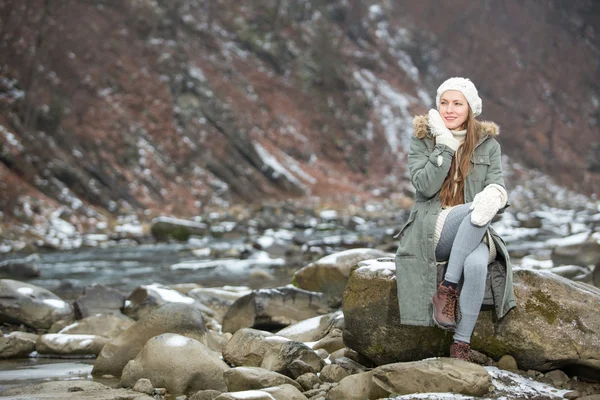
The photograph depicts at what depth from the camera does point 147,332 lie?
6.19 m

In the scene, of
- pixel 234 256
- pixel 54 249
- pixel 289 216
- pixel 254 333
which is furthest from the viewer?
pixel 289 216

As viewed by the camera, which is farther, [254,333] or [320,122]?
[320,122]

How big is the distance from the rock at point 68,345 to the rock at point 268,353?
176 centimetres

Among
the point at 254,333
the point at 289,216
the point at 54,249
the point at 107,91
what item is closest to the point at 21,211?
the point at 54,249

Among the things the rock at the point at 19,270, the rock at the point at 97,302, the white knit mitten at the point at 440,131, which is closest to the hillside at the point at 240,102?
the rock at the point at 19,270

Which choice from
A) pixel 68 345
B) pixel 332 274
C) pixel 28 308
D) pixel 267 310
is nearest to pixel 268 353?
pixel 267 310

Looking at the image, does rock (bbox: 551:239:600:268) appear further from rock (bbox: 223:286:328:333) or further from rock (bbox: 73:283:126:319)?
rock (bbox: 73:283:126:319)

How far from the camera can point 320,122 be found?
40312mm

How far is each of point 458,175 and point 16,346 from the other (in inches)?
181

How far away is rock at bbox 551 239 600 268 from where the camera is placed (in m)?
11.6

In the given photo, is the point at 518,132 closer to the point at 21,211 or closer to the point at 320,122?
the point at 320,122

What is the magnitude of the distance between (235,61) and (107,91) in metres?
11.8

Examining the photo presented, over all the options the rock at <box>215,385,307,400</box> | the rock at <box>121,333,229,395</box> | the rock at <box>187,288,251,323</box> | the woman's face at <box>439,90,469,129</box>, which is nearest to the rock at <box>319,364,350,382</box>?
the rock at <box>215,385,307,400</box>

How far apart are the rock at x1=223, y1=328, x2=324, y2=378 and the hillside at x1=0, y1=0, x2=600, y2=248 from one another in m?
13.5
